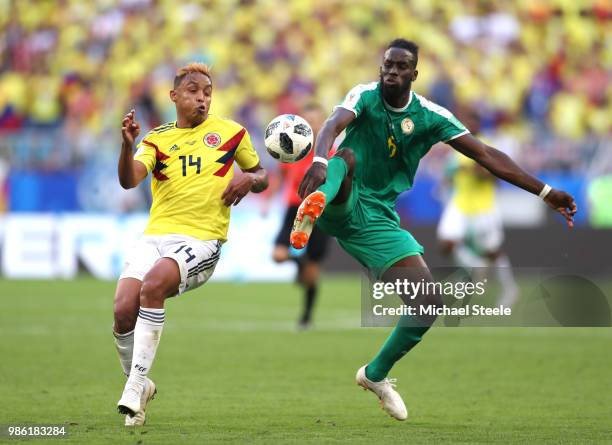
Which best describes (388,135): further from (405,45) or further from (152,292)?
(152,292)

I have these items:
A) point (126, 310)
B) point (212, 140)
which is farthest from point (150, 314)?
point (212, 140)

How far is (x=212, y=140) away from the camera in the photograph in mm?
7250

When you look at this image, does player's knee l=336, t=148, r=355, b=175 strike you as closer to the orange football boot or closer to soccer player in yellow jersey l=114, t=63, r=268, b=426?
soccer player in yellow jersey l=114, t=63, r=268, b=426

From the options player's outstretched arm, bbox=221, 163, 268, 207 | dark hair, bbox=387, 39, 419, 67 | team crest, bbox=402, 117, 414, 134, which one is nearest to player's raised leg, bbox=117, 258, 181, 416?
player's outstretched arm, bbox=221, 163, 268, 207

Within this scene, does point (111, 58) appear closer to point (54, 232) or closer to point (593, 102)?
point (54, 232)

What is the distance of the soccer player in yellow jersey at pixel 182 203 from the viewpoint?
688cm

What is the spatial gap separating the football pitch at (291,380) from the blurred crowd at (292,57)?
863cm

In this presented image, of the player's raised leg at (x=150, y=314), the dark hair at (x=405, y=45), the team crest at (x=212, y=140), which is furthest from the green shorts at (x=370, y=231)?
the player's raised leg at (x=150, y=314)

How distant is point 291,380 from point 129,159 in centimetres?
347

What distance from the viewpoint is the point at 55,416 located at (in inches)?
284

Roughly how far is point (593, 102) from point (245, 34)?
803cm

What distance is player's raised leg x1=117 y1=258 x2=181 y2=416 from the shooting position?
672cm

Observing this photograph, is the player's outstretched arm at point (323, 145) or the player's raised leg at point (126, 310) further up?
the player's outstretched arm at point (323, 145)

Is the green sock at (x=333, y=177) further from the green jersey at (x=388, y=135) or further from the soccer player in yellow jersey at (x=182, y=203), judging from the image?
the soccer player in yellow jersey at (x=182, y=203)
